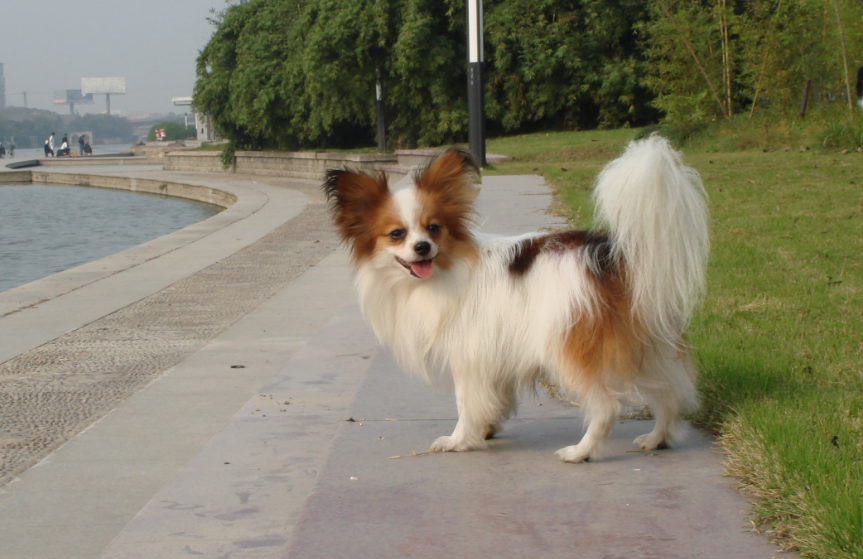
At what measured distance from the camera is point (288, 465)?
346 cm

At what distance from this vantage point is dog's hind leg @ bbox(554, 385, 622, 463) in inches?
129

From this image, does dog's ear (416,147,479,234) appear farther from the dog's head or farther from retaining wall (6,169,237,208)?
retaining wall (6,169,237,208)

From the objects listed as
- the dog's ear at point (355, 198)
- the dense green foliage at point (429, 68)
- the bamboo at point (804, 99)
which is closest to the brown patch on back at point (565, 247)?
the dog's ear at point (355, 198)

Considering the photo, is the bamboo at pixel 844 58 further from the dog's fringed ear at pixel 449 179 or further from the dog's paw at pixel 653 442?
the dog's fringed ear at pixel 449 179

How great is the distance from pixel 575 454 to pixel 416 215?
111cm

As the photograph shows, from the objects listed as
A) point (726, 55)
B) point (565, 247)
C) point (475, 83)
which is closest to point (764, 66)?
point (726, 55)

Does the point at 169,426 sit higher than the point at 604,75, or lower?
lower

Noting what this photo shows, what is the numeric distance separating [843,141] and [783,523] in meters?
15.6

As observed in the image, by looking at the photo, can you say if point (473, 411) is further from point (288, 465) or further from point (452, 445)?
point (288, 465)

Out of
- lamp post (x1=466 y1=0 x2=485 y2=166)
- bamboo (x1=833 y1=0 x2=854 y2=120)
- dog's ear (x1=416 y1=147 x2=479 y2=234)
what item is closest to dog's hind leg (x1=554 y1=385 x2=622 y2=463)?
dog's ear (x1=416 y1=147 x2=479 y2=234)

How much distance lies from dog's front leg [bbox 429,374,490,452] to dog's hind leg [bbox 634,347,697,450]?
612mm

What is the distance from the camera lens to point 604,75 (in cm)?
3072

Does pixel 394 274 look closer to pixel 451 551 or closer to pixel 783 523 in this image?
pixel 451 551

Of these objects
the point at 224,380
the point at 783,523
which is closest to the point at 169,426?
the point at 224,380
